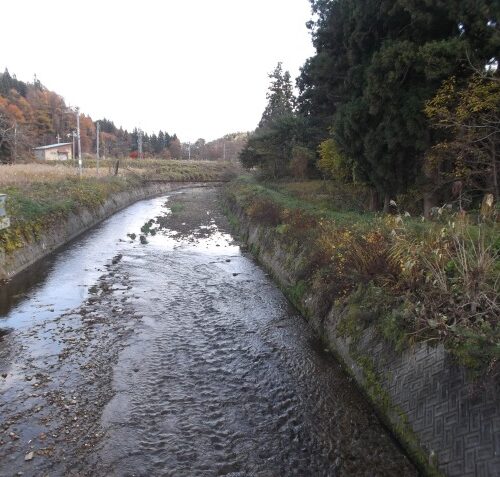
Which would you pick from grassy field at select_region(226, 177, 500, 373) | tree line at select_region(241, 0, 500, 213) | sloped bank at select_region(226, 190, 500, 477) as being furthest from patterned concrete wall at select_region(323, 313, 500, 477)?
tree line at select_region(241, 0, 500, 213)

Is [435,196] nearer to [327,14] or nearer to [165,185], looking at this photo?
[327,14]

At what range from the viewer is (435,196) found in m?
12.8

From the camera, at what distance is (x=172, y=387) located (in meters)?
6.88

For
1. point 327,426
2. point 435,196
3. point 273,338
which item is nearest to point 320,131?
point 435,196

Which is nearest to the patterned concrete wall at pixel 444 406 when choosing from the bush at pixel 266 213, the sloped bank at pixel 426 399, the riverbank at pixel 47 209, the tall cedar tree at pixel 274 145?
the sloped bank at pixel 426 399

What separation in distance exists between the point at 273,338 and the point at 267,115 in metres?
42.6

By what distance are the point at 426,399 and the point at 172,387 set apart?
394 centimetres

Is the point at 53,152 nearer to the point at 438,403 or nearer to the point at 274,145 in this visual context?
the point at 274,145

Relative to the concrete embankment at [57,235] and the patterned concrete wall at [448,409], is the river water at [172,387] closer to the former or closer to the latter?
the patterned concrete wall at [448,409]

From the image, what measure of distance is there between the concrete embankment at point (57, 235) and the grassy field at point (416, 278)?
890cm

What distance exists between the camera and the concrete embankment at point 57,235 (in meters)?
12.9

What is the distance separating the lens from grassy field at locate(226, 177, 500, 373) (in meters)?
5.14

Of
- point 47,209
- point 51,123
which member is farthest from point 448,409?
point 51,123

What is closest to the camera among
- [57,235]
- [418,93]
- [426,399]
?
[426,399]
